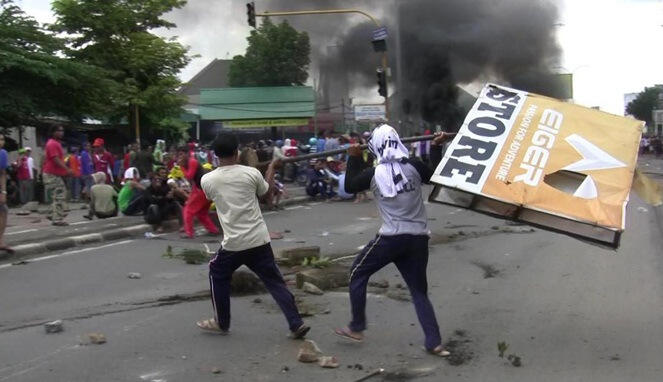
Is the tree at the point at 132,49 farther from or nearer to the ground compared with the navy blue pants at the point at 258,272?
farther from the ground

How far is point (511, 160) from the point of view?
15.3 feet

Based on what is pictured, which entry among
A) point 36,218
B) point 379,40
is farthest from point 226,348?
point 379,40

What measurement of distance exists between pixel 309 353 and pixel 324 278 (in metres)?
2.15

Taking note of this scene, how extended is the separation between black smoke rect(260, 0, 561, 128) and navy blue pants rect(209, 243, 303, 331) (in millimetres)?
23355

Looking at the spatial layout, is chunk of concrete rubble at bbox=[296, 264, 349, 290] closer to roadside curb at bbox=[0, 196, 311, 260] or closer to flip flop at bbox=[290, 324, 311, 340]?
flip flop at bbox=[290, 324, 311, 340]

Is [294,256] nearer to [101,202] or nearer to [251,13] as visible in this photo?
[101,202]

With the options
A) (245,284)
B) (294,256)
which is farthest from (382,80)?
(245,284)

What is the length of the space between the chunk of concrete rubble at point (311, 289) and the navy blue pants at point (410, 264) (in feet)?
5.21

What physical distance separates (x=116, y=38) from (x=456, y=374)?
100 feet

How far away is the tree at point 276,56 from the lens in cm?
5138

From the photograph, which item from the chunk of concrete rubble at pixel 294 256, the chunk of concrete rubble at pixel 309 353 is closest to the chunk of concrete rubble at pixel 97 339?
the chunk of concrete rubble at pixel 309 353

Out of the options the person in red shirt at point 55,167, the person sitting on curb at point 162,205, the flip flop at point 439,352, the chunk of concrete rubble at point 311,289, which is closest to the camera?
the flip flop at point 439,352

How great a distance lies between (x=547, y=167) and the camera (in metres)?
4.59

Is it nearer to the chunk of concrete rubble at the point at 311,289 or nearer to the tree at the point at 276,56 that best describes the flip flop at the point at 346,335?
the chunk of concrete rubble at the point at 311,289
